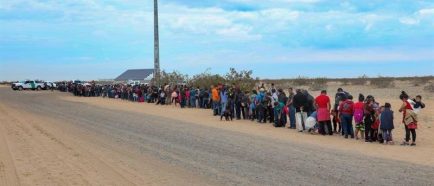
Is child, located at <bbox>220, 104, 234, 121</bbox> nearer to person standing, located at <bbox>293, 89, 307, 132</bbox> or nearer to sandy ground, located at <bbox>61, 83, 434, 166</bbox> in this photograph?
sandy ground, located at <bbox>61, 83, 434, 166</bbox>

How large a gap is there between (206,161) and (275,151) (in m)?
2.52

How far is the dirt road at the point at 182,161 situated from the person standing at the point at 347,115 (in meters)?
2.12

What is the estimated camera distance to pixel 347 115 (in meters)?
18.4

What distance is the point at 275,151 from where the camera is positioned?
1506 cm

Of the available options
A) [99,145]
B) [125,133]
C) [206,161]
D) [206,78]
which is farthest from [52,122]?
[206,78]

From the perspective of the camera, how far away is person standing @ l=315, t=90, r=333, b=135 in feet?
63.2

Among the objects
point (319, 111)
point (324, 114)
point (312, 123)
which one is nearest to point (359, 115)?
point (324, 114)

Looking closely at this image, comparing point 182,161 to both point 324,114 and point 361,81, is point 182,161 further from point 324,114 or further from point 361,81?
point 361,81

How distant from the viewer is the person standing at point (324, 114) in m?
19.2

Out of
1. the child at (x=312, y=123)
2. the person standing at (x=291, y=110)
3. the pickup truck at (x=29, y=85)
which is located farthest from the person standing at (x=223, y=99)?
the pickup truck at (x=29, y=85)

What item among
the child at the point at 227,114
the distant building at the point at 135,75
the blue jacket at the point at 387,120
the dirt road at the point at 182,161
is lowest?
the dirt road at the point at 182,161

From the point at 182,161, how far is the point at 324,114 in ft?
24.3

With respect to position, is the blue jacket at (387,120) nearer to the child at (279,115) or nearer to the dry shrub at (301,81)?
the child at (279,115)

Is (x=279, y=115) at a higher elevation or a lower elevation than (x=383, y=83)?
lower
